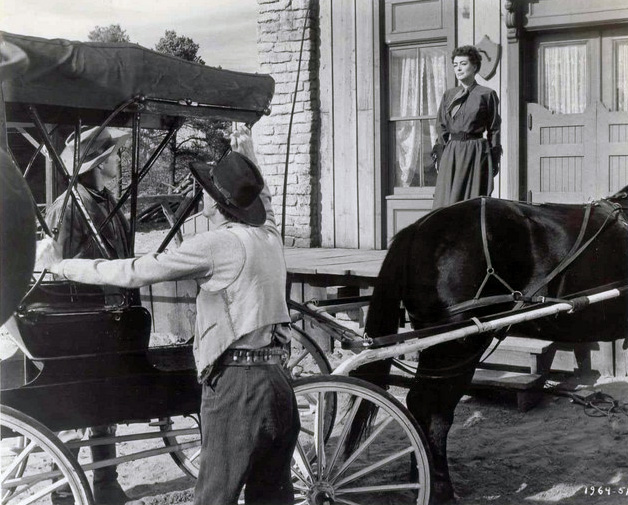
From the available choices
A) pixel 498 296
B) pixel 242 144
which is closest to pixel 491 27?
pixel 498 296

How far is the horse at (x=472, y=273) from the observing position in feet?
14.7

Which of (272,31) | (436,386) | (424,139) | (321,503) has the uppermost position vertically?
(272,31)

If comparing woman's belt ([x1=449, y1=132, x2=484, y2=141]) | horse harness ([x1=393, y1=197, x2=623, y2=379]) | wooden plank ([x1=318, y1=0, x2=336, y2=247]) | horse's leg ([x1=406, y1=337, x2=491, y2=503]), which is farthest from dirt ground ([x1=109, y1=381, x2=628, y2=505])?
wooden plank ([x1=318, y1=0, x2=336, y2=247])

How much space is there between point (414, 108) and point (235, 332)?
669 centimetres

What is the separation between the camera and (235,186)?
310cm

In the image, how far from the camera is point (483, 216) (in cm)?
455

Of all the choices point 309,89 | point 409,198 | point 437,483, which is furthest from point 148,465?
point 309,89

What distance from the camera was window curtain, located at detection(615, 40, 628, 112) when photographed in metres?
7.81

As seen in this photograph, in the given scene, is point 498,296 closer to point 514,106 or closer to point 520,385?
point 520,385

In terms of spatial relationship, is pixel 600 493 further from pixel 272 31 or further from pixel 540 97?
pixel 272 31

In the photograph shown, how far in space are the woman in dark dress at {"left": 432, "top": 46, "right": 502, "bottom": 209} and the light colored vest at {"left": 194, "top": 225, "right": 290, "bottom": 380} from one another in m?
4.22

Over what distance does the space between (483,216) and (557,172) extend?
4.05 m

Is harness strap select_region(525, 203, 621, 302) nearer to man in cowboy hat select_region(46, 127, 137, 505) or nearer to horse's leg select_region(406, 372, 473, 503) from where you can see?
horse's leg select_region(406, 372, 473, 503)

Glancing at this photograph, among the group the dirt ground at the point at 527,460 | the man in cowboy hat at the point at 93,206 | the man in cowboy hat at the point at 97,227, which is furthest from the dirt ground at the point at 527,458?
the man in cowboy hat at the point at 93,206
